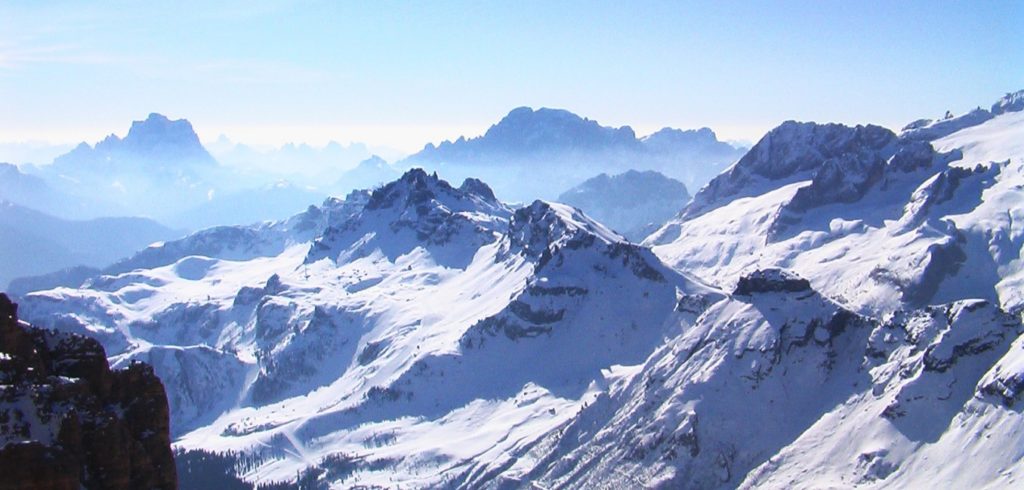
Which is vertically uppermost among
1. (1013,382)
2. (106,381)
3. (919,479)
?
(106,381)

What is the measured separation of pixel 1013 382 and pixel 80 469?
179 metres

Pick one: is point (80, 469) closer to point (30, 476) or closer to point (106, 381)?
point (30, 476)

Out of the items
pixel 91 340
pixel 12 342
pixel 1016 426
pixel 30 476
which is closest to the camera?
pixel 30 476

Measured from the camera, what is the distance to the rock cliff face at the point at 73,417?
6347 centimetres

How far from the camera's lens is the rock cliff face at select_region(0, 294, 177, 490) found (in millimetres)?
63469

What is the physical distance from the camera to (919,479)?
197 meters

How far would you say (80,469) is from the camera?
6781 centimetres

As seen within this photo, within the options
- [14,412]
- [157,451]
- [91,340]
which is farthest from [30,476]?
[91,340]

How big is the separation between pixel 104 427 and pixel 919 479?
554 ft

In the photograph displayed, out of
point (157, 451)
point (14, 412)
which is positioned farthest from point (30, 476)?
point (157, 451)

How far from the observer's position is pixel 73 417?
67.9 meters

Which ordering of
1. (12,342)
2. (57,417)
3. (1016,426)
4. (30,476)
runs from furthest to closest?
(1016,426) → (12,342) → (57,417) → (30,476)

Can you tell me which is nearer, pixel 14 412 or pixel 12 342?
pixel 14 412

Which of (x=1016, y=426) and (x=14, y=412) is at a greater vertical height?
(x=14, y=412)
